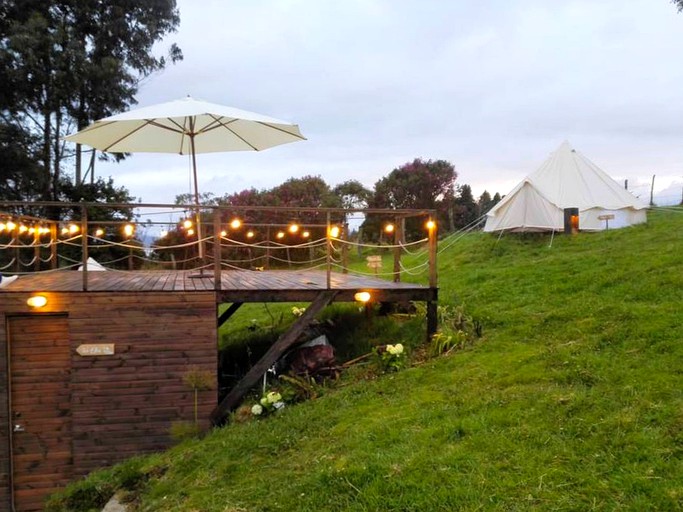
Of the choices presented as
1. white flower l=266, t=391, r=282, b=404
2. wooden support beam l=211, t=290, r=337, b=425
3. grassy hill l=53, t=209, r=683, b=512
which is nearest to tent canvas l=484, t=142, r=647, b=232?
grassy hill l=53, t=209, r=683, b=512

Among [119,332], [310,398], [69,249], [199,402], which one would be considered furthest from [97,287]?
[69,249]

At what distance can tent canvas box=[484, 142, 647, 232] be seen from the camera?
1192cm

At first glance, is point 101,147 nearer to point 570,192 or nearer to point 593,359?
point 593,359

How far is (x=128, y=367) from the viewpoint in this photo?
5.27 m

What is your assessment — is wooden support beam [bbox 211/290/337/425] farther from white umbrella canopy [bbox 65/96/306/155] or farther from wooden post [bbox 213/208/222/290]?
white umbrella canopy [bbox 65/96/306/155]

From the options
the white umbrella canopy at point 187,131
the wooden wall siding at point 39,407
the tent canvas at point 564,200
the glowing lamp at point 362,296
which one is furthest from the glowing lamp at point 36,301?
the tent canvas at point 564,200

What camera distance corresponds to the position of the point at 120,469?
15.8 ft

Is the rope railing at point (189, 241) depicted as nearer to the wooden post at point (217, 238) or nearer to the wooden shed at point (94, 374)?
the wooden post at point (217, 238)

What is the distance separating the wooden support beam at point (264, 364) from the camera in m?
5.45

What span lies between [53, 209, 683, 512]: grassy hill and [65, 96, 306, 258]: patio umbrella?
267 cm

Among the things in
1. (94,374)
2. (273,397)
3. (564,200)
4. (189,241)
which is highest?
(564,200)

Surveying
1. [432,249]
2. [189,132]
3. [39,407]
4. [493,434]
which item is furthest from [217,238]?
[493,434]

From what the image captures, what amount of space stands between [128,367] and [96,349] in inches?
14.7

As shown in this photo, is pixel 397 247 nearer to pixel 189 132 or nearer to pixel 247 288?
pixel 247 288
